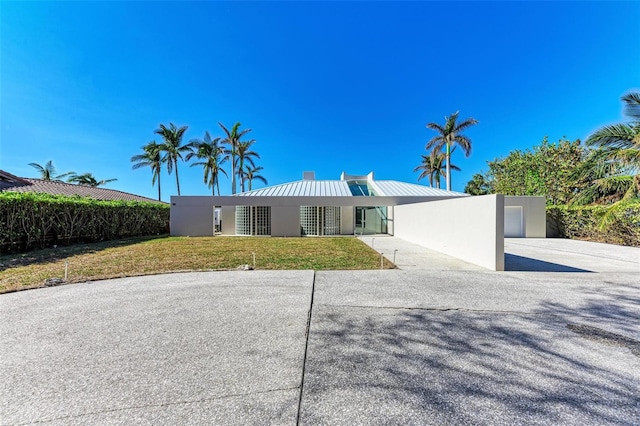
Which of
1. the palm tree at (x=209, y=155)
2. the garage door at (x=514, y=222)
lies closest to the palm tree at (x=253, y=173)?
the palm tree at (x=209, y=155)

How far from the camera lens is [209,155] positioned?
26.1m

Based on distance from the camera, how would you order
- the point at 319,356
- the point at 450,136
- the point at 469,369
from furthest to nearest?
the point at 450,136, the point at 319,356, the point at 469,369

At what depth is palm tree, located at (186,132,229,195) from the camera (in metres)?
25.5

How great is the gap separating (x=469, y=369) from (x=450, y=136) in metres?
25.5

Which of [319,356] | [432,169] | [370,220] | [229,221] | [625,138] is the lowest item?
[319,356]

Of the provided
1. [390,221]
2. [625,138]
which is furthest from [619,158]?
[390,221]

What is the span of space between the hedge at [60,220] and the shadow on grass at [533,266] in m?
16.1

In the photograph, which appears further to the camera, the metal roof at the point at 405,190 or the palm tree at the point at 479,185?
the palm tree at the point at 479,185

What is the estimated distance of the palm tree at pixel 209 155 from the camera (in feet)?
83.7

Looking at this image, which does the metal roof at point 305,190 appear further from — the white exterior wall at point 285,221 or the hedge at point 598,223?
the hedge at point 598,223

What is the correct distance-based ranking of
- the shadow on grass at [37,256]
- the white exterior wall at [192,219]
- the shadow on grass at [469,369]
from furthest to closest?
the white exterior wall at [192,219] < the shadow on grass at [37,256] < the shadow on grass at [469,369]

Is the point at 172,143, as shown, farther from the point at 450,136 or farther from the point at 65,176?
the point at 450,136

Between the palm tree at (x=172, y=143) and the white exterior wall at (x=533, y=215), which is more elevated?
the palm tree at (x=172, y=143)

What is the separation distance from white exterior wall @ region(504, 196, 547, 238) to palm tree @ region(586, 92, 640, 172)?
23.5 feet
